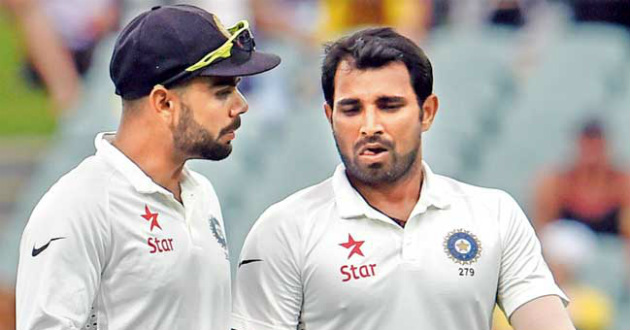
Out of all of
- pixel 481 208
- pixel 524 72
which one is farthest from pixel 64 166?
pixel 481 208

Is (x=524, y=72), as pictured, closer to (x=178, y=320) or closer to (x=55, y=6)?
(x=55, y=6)

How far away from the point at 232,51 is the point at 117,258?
0.60 m

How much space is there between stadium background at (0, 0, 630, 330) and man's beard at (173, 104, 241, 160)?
527 cm

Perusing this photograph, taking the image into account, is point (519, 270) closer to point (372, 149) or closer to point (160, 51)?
point (372, 149)

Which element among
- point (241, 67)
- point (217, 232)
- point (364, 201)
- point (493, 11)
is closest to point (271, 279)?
point (217, 232)

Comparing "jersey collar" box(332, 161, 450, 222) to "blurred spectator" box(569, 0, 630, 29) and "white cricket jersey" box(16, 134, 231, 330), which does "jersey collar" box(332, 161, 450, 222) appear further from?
"blurred spectator" box(569, 0, 630, 29)

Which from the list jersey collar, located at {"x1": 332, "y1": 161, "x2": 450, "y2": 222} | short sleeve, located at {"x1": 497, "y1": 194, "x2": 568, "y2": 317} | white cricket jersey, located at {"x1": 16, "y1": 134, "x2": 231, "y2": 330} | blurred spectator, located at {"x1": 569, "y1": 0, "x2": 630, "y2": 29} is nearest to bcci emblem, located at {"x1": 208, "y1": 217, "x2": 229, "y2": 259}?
white cricket jersey, located at {"x1": 16, "y1": 134, "x2": 231, "y2": 330}

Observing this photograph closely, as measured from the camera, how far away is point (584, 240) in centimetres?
900

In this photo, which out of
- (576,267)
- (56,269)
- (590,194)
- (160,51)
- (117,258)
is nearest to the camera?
(56,269)

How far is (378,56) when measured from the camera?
164 inches

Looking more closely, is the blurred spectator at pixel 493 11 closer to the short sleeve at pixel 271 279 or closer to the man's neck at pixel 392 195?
the man's neck at pixel 392 195

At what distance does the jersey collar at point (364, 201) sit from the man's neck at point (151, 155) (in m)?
0.44

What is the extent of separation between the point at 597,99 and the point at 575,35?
0.48 metres

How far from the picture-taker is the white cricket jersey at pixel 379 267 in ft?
13.4
